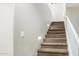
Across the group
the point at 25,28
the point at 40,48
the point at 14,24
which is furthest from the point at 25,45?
the point at 40,48

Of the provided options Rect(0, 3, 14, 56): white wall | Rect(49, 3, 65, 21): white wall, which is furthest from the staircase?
Rect(0, 3, 14, 56): white wall

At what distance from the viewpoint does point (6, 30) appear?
5.09ft

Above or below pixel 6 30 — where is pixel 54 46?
below

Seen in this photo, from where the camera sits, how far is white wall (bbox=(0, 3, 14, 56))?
1.54m

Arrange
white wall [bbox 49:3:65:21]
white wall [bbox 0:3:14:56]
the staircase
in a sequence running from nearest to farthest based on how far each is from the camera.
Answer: white wall [bbox 0:3:14:56] → white wall [bbox 49:3:65:21] → the staircase

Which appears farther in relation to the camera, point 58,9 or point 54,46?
point 54,46

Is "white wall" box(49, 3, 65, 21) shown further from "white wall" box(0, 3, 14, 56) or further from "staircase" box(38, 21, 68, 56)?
"white wall" box(0, 3, 14, 56)

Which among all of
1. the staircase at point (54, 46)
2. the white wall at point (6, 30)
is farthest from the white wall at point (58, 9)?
the white wall at point (6, 30)

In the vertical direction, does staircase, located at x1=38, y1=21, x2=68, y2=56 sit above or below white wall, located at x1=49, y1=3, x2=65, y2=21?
below

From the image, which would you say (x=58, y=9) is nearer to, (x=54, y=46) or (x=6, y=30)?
(x=54, y=46)

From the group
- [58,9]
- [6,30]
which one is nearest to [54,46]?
[58,9]

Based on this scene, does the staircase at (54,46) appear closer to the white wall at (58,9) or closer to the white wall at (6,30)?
the white wall at (58,9)

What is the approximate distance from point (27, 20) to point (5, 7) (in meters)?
0.41

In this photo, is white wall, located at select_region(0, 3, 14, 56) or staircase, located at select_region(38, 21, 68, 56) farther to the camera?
staircase, located at select_region(38, 21, 68, 56)
